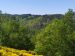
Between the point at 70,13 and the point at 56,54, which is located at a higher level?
the point at 70,13

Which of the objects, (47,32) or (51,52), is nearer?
(51,52)

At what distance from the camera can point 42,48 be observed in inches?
2256

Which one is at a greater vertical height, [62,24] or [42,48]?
[62,24]

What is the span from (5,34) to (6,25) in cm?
886

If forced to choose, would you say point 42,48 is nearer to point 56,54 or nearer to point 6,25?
point 56,54

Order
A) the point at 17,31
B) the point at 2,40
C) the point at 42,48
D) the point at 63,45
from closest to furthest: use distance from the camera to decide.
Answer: the point at 63,45 < the point at 42,48 < the point at 2,40 < the point at 17,31

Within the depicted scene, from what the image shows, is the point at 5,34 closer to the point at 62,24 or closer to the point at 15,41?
the point at 15,41

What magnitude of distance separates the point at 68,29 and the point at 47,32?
663 cm

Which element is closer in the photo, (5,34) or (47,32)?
(47,32)

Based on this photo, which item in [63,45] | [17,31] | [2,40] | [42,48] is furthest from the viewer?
[17,31]

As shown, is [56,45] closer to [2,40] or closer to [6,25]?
[2,40]

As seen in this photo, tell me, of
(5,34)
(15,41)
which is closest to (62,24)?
(15,41)

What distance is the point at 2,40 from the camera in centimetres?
8844

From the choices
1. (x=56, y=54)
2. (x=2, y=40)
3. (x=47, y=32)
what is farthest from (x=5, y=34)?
(x=56, y=54)
